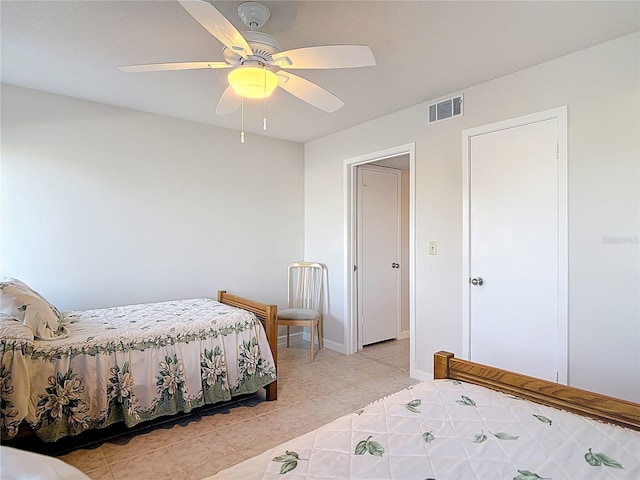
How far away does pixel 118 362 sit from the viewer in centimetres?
230

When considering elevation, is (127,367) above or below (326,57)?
below

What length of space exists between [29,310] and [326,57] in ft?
7.13

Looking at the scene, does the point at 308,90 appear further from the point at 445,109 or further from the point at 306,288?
the point at 306,288

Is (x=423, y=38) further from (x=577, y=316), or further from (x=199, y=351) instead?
(x=199, y=351)

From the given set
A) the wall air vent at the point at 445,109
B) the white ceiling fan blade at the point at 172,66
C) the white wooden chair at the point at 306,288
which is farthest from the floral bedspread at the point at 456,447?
the white wooden chair at the point at 306,288

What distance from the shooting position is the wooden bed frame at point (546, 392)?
4.30ft

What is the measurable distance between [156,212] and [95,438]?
2017 millimetres

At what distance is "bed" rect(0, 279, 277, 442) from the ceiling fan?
158 cm

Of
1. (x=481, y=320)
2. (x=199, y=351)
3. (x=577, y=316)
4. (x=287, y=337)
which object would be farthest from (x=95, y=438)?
(x=577, y=316)

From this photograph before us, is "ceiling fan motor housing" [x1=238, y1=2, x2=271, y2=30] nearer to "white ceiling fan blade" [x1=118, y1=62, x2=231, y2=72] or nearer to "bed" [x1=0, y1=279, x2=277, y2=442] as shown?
"white ceiling fan blade" [x1=118, y1=62, x2=231, y2=72]

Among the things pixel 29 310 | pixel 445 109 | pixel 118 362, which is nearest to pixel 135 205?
pixel 29 310

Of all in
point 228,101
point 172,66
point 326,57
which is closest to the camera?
point 326,57

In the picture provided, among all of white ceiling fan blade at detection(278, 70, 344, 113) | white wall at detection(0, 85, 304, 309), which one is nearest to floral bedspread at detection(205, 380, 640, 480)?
white ceiling fan blade at detection(278, 70, 344, 113)

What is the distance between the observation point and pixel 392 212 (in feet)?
15.9
